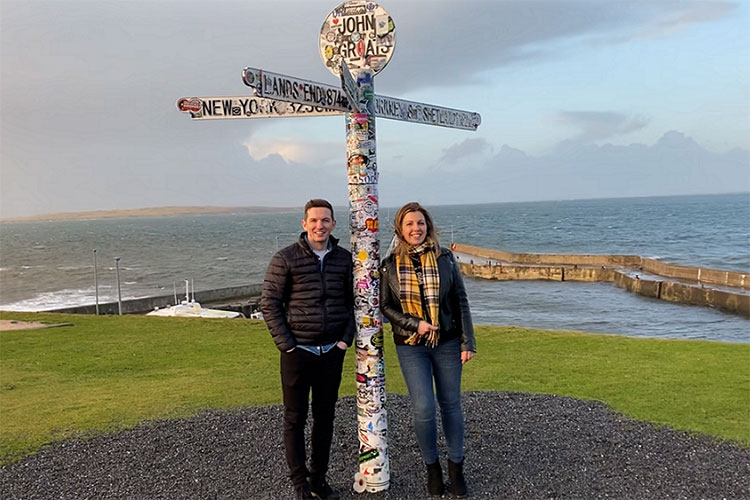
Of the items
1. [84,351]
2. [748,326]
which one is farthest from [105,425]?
[748,326]

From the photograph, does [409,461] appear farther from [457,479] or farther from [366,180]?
[366,180]

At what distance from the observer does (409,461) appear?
4941 mm

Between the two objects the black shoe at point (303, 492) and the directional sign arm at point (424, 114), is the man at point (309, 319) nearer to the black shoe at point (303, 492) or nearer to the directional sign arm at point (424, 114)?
the black shoe at point (303, 492)

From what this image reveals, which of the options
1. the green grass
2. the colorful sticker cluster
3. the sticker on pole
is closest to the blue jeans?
the colorful sticker cluster

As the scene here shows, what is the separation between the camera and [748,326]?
100 feet

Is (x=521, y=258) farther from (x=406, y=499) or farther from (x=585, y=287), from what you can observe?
(x=406, y=499)

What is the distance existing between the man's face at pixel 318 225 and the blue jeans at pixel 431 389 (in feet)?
3.16

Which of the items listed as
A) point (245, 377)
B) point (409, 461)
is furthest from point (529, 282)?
point (409, 461)

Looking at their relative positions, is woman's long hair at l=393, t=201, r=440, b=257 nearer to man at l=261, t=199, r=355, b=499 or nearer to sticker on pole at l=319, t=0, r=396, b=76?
man at l=261, t=199, r=355, b=499

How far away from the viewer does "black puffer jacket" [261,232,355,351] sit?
13.4 ft

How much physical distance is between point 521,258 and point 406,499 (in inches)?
2564

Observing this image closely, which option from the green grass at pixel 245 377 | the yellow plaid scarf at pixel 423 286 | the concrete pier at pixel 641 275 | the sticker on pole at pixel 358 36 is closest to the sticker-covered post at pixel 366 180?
the sticker on pole at pixel 358 36

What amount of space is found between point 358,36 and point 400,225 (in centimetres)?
139

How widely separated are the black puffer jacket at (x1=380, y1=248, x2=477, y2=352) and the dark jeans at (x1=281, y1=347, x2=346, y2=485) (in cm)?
48
